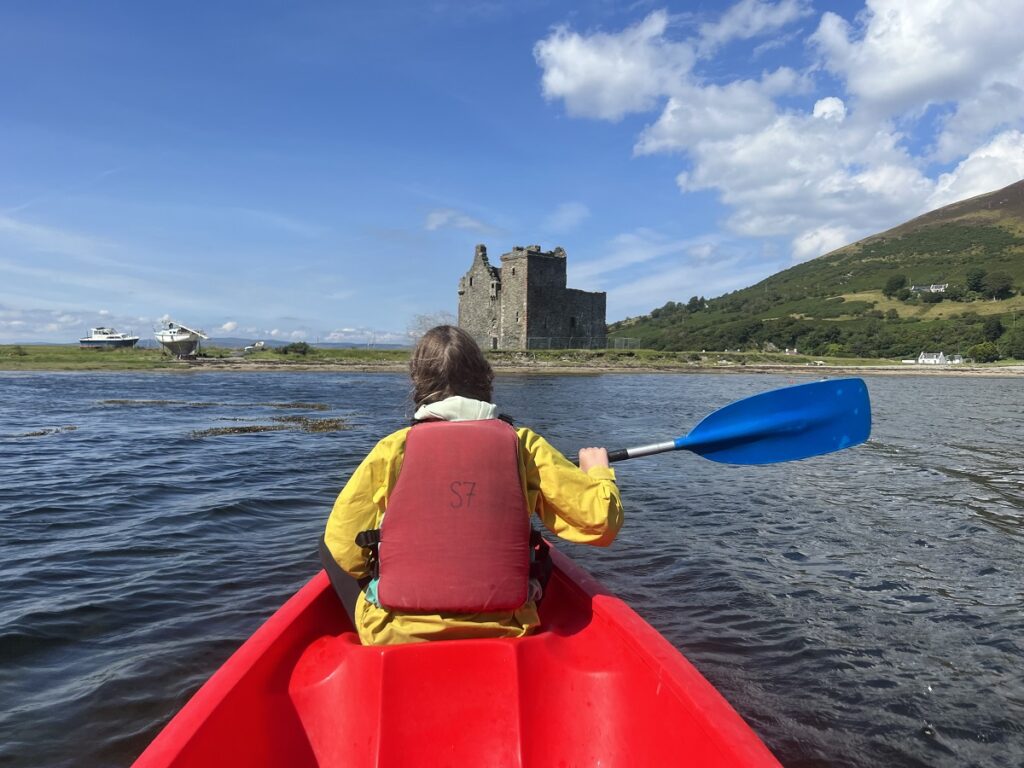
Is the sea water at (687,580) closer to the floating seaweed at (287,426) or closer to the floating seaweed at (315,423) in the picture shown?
the floating seaweed at (287,426)

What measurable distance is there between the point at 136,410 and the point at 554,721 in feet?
64.1

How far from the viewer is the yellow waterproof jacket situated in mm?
2514

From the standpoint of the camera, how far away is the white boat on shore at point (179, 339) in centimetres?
4769

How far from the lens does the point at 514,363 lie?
1879 inches

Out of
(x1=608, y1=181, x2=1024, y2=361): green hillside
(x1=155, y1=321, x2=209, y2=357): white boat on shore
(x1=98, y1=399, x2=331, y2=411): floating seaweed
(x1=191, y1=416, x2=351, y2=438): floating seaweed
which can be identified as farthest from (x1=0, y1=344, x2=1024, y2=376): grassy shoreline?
(x1=191, y1=416, x2=351, y2=438): floating seaweed

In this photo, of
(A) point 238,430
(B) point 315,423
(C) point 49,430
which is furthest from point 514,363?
(C) point 49,430

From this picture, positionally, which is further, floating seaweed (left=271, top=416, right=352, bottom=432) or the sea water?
floating seaweed (left=271, top=416, right=352, bottom=432)

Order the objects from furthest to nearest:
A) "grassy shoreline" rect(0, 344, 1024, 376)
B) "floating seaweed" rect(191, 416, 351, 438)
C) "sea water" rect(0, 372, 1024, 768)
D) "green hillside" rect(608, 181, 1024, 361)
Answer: "green hillside" rect(608, 181, 1024, 361)
"grassy shoreline" rect(0, 344, 1024, 376)
"floating seaweed" rect(191, 416, 351, 438)
"sea water" rect(0, 372, 1024, 768)

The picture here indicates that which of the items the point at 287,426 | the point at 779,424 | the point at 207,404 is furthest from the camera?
the point at 207,404

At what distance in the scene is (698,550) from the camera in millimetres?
6586

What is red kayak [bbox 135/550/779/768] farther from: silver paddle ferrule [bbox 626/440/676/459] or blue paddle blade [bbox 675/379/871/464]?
blue paddle blade [bbox 675/379/871/464]

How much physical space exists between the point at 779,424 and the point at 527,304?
47.8m

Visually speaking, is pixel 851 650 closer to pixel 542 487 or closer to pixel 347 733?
pixel 542 487

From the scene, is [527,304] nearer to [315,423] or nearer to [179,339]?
[179,339]
